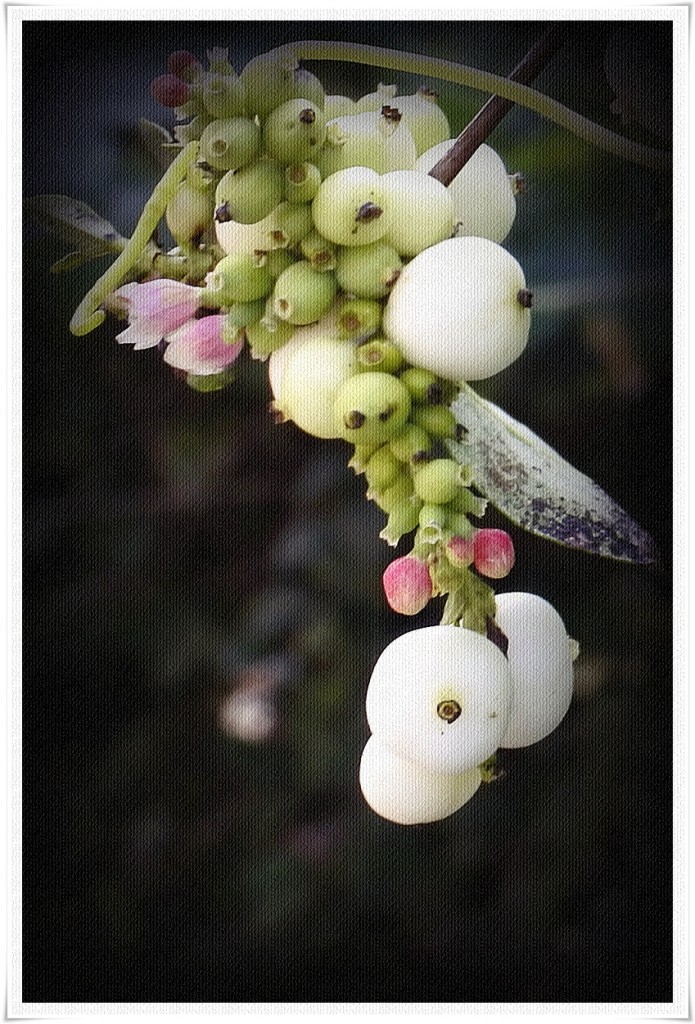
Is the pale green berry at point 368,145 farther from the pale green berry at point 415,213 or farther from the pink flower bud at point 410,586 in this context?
the pink flower bud at point 410,586

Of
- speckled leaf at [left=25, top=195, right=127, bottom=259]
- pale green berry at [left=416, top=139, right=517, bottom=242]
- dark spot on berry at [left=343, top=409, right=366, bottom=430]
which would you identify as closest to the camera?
dark spot on berry at [left=343, top=409, right=366, bottom=430]

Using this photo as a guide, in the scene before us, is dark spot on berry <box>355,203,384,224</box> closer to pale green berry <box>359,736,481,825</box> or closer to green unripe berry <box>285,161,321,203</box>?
green unripe berry <box>285,161,321,203</box>

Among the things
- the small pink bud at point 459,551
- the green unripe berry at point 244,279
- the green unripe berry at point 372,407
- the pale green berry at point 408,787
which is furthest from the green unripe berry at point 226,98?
the pale green berry at point 408,787

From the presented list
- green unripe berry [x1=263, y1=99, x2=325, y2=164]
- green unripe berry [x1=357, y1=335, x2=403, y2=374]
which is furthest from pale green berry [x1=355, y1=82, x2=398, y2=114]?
green unripe berry [x1=357, y1=335, x2=403, y2=374]

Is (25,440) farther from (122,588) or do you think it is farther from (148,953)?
(148,953)

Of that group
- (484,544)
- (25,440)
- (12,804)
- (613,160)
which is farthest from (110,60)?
(12,804)

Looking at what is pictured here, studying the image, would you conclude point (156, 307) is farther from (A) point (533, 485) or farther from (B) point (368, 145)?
(A) point (533, 485)

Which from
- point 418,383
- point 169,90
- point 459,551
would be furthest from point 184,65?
point 459,551

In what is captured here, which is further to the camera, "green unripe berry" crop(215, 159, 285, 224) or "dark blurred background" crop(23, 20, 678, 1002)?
Answer: "dark blurred background" crop(23, 20, 678, 1002)
